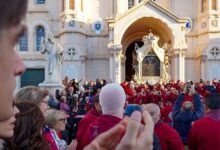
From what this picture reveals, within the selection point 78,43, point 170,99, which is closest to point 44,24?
point 78,43

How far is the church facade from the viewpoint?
112 ft

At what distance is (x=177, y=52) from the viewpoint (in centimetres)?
3416

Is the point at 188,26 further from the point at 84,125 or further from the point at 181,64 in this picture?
the point at 84,125

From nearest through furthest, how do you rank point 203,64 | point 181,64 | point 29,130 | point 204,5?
point 29,130 → point 181,64 → point 203,64 → point 204,5

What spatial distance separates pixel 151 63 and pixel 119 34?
317 cm

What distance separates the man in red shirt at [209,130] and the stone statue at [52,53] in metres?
13.7

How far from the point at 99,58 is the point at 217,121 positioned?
1200 inches

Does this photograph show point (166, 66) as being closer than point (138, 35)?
Yes

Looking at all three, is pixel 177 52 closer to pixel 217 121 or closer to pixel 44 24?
pixel 44 24

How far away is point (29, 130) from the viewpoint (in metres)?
3.38

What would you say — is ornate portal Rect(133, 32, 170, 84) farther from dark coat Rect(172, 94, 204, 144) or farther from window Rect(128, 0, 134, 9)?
dark coat Rect(172, 94, 204, 144)

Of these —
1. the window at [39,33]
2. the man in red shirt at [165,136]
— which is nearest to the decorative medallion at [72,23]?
the window at [39,33]

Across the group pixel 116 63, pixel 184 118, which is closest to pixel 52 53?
pixel 184 118

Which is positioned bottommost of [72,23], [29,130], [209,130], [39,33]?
[209,130]
